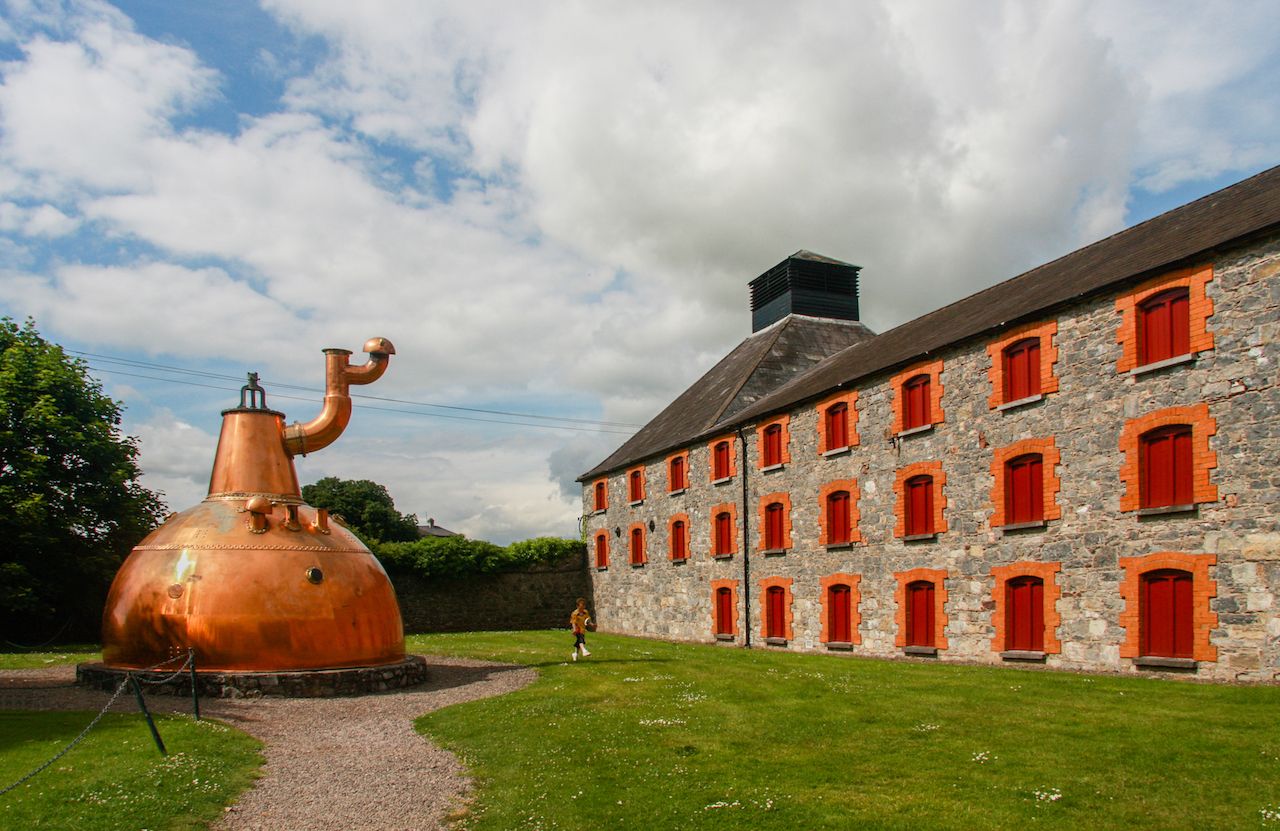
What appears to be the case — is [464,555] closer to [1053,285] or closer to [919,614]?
[919,614]

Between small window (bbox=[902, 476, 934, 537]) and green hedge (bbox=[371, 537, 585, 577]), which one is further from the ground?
small window (bbox=[902, 476, 934, 537])

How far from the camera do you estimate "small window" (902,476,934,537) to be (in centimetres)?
2184

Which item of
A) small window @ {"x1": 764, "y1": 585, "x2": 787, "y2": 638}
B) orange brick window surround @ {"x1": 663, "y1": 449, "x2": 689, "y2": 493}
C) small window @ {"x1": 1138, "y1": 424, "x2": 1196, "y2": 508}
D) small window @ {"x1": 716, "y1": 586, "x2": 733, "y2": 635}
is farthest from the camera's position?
orange brick window surround @ {"x1": 663, "y1": 449, "x2": 689, "y2": 493}

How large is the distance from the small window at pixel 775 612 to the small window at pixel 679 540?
17.7 ft

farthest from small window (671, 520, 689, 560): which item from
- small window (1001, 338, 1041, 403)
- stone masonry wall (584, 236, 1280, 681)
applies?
small window (1001, 338, 1041, 403)

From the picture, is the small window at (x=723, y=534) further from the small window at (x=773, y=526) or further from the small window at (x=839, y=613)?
the small window at (x=839, y=613)

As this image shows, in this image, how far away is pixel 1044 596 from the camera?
727 inches

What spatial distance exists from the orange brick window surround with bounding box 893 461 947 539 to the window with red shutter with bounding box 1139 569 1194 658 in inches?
201

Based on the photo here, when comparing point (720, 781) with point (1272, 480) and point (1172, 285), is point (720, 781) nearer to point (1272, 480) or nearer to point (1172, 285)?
point (1272, 480)

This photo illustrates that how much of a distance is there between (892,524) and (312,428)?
13215 millimetres

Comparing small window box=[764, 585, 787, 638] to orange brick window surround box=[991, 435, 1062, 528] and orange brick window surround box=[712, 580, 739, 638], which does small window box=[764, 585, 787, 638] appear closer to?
orange brick window surround box=[712, 580, 739, 638]

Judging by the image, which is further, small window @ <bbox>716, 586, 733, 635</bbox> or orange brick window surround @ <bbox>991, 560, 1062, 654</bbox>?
small window @ <bbox>716, 586, 733, 635</bbox>

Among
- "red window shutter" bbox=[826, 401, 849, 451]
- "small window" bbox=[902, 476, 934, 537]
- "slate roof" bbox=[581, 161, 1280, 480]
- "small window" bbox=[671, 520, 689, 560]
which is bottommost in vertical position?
"small window" bbox=[671, 520, 689, 560]

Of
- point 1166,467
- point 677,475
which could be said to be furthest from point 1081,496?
point 677,475
